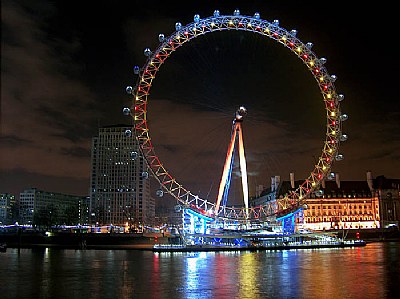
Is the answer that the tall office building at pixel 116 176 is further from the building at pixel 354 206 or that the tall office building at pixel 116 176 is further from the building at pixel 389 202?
the building at pixel 389 202

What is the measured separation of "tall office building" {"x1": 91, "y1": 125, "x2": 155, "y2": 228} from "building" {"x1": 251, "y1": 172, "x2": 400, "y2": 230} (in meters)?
64.1

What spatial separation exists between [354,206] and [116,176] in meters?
86.4

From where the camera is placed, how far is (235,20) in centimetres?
4828

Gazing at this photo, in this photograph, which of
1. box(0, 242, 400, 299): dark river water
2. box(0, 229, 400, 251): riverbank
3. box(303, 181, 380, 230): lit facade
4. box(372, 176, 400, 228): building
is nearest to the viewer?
box(0, 242, 400, 299): dark river water

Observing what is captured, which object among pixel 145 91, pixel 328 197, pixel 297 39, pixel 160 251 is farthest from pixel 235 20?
pixel 328 197

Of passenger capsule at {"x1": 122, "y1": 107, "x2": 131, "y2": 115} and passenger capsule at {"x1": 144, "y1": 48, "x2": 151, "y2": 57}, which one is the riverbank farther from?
passenger capsule at {"x1": 144, "y1": 48, "x2": 151, "y2": 57}

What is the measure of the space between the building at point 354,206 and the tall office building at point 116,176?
210 ft

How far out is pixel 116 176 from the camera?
167 metres

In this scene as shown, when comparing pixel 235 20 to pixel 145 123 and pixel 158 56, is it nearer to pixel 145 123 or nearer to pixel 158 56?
pixel 158 56

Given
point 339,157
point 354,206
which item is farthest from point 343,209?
point 339,157

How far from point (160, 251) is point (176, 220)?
111841mm

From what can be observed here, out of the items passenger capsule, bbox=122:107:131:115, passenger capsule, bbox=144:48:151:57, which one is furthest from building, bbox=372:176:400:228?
Result: passenger capsule, bbox=144:48:151:57

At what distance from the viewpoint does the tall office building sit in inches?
6506

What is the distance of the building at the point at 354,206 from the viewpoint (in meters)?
117
